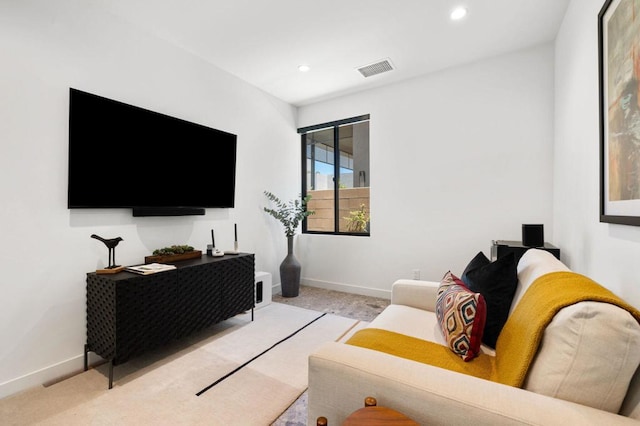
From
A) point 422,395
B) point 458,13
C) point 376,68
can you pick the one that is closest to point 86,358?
point 422,395

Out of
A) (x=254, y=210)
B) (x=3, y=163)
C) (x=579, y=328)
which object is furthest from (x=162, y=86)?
(x=579, y=328)

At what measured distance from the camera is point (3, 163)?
1.82 metres

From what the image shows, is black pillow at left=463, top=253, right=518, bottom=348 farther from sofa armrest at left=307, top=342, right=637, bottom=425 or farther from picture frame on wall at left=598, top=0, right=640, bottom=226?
sofa armrest at left=307, top=342, right=637, bottom=425

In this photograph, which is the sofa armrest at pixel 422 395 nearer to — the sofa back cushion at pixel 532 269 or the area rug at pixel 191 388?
the sofa back cushion at pixel 532 269

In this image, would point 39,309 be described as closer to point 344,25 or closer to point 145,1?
point 145,1

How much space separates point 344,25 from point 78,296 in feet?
9.84

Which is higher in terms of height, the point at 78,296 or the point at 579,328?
the point at 579,328

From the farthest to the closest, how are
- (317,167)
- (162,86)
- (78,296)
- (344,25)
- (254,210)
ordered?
(317,167) < (254,210) < (162,86) < (344,25) < (78,296)

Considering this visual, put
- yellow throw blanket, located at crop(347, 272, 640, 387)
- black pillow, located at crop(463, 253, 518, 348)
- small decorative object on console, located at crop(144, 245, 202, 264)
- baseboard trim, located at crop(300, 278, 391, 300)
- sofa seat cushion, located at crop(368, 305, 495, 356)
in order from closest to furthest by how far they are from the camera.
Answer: yellow throw blanket, located at crop(347, 272, 640, 387), black pillow, located at crop(463, 253, 518, 348), sofa seat cushion, located at crop(368, 305, 495, 356), small decorative object on console, located at crop(144, 245, 202, 264), baseboard trim, located at crop(300, 278, 391, 300)

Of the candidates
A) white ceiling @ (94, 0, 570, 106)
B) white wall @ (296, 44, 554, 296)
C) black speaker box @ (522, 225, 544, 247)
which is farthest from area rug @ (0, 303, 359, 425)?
white ceiling @ (94, 0, 570, 106)

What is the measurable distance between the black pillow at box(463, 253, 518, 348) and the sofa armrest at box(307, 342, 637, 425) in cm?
59

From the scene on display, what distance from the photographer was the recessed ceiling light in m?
2.32

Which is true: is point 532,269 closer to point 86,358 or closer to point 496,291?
point 496,291

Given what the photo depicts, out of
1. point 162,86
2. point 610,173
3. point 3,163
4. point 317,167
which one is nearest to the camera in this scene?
point 610,173
